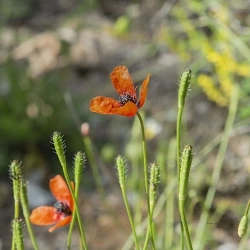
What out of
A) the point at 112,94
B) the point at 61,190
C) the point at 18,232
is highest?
the point at 112,94

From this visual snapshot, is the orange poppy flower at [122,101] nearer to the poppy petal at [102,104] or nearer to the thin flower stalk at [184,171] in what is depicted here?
the poppy petal at [102,104]

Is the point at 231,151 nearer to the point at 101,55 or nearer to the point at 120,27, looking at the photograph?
the point at 120,27

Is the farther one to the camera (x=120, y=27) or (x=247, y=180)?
(x=120, y=27)

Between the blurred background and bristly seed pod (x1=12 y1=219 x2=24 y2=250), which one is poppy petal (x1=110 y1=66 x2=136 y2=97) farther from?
the blurred background

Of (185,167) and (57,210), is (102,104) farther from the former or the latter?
(57,210)

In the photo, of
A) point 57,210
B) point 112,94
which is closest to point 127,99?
point 57,210

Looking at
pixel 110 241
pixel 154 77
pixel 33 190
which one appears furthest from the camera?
pixel 154 77

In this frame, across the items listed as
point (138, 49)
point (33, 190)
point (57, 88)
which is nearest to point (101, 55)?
point (138, 49)
